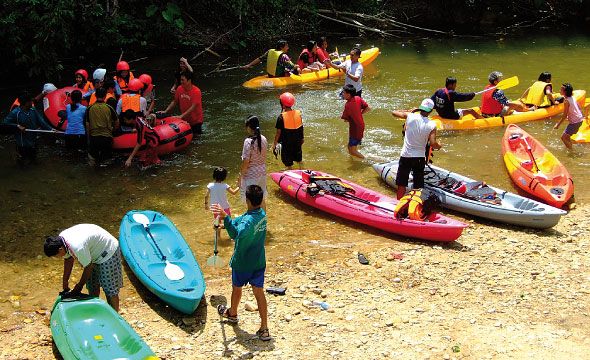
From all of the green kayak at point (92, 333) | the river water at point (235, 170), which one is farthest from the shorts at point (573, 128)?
the green kayak at point (92, 333)

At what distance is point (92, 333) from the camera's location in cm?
548

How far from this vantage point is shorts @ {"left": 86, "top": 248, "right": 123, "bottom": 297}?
19.0 feet

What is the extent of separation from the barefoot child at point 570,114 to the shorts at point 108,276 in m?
8.12

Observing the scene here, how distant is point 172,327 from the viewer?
19.9 feet

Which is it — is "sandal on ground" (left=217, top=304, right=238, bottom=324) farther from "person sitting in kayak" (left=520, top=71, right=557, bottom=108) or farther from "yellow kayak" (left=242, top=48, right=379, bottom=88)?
"yellow kayak" (left=242, top=48, right=379, bottom=88)

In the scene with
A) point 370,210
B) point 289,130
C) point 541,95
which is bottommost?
point 370,210

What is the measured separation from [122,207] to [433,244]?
4526mm

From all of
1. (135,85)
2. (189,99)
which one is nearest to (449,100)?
(189,99)

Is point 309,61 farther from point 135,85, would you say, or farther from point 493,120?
point 135,85

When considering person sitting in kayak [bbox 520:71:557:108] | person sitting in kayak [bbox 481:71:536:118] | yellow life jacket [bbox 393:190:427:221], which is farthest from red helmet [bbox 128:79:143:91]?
person sitting in kayak [bbox 520:71:557:108]

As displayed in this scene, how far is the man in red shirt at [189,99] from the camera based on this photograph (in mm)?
10531

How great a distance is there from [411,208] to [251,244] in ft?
10.2

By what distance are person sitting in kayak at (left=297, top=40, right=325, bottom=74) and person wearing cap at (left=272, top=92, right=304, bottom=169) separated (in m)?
6.89

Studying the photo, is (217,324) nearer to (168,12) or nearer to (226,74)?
(226,74)
